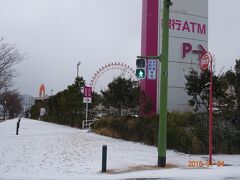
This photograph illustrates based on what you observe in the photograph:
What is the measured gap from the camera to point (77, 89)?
46.8m

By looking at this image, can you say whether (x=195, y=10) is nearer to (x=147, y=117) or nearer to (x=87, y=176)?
(x=147, y=117)

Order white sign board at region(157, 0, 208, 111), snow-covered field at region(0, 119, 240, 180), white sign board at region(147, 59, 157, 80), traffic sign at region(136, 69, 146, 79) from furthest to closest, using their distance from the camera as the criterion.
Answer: white sign board at region(157, 0, 208, 111) < white sign board at region(147, 59, 157, 80) < traffic sign at region(136, 69, 146, 79) < snow-covered field at region(0, 119, 240, 180)

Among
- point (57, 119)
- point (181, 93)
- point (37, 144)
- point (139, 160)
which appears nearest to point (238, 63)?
point (181, 93)

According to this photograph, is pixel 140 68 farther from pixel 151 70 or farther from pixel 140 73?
pixel 151 70

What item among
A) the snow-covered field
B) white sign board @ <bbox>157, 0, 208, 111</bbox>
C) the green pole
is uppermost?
white sign board @ <bbox>157, 0, 208, 111</bbox>

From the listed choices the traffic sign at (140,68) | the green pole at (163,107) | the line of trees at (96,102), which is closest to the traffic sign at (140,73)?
the traffic sign at (140,68)

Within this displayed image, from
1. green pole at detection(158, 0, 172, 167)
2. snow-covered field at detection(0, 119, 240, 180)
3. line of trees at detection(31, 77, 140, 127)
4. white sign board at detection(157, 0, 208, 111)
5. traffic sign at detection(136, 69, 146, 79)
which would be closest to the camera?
snow-covered field at detection(0, 119, 240, 180)

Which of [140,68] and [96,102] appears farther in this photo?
[96,102]

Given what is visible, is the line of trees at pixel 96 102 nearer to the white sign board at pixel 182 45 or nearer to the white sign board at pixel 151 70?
the white sign board at pixel 182 45

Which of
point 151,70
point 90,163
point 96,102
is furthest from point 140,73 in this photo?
point 96,102

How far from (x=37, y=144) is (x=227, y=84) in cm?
1104

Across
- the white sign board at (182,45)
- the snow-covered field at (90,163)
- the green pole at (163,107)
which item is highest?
the white sign board at (182,45)

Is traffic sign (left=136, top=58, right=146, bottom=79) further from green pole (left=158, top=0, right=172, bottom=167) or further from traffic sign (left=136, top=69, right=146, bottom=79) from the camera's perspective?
green pole (left=158, top=0, right=172, bottom=167)

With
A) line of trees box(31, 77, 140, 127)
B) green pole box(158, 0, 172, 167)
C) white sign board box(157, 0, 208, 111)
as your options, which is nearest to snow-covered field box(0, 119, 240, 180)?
green pole box(158, 0, 172, 167)
